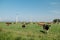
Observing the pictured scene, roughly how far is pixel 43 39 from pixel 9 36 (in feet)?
8.83

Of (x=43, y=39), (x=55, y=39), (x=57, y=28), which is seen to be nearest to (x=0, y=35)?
(x=43, y=39)

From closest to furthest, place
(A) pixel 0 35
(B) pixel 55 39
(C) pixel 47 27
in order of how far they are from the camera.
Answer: (A) pixel 0 35, (B) pixel 55 39, (C) pixel 47 27

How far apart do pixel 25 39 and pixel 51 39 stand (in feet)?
7.74

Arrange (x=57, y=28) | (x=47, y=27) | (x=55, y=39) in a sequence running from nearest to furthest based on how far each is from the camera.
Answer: (x=55, y=39)
(x=57, y=28)
(x=47, y=27)

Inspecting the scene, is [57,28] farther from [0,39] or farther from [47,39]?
[0,39]

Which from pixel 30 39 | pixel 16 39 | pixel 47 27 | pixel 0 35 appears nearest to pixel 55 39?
pixel 30 39

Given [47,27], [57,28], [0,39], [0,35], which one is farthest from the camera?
[47,27]

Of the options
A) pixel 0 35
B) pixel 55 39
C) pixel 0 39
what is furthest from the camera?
pixel 55 39

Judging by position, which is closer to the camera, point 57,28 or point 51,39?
point 51,39

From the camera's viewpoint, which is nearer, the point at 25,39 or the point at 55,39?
the point at 25,39

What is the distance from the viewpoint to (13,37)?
13477 millimetres

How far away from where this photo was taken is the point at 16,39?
43.0ft

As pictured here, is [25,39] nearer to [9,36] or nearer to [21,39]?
[21,39]

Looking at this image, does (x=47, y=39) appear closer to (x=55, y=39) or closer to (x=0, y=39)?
(x=55, y=39)
